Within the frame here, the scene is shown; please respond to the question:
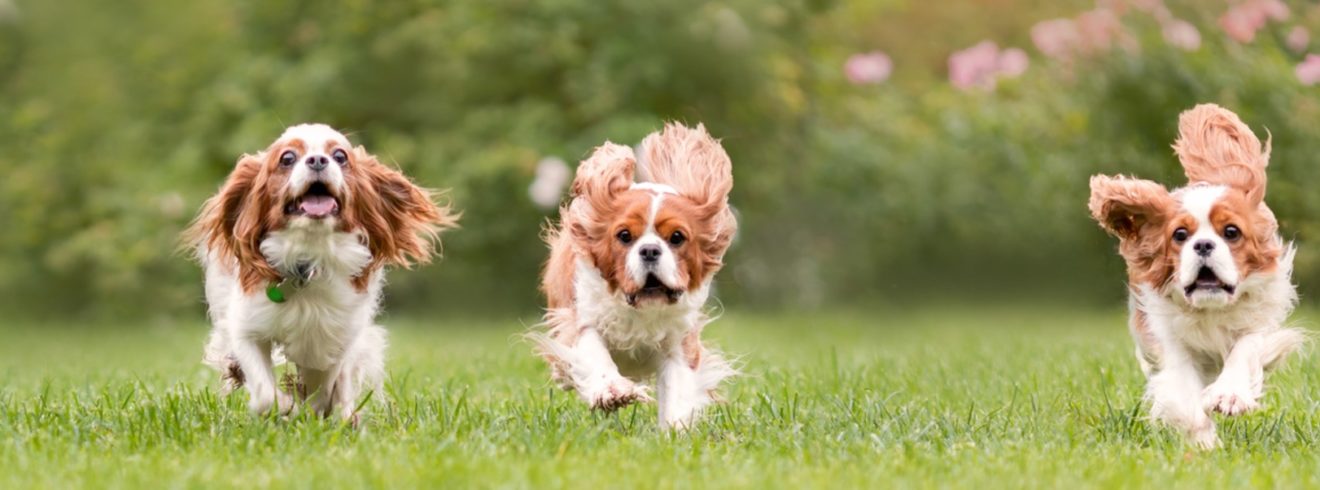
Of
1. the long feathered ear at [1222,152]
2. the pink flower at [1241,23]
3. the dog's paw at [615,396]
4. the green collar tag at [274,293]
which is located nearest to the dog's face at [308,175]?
the green collar tag at [274,293]

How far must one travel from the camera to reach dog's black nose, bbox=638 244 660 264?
6.30 m

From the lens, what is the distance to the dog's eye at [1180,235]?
21.0ft

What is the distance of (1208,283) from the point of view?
6.33 m

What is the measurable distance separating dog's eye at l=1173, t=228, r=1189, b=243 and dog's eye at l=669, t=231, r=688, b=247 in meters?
1.84

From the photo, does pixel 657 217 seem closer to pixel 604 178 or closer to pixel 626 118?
pixel 604 178

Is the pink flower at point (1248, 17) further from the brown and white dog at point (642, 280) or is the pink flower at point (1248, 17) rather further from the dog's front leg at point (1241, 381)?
the brown and white dog at point (642, 280)

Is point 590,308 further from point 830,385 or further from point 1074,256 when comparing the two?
point 1074,256

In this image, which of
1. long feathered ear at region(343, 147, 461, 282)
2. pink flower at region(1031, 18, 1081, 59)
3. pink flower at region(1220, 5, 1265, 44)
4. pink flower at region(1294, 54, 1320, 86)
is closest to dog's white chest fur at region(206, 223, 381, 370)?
long feathered ear at region(343, 147, 461, 282)

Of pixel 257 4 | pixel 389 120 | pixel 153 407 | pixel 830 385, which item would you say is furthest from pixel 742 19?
pixel 153 407

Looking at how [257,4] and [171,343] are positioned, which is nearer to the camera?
[171,343]

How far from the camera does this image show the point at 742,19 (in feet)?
55.1

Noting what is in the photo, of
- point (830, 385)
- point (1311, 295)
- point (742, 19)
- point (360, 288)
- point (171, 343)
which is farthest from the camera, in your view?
point (742, 19)

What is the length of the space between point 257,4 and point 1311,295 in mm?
10976

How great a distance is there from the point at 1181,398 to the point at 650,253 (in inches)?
80.6
